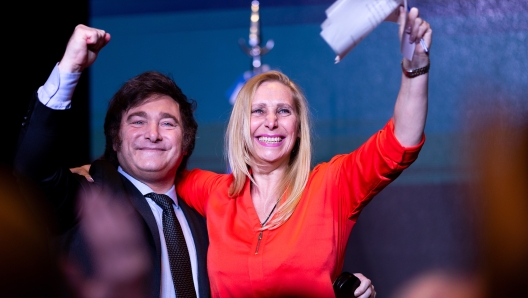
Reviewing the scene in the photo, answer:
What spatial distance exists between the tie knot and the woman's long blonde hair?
22cm

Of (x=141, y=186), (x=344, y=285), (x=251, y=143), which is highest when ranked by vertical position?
(x=251, y=143)

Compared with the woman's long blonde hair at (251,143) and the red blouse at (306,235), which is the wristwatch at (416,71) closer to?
the red blouse at (306,235)

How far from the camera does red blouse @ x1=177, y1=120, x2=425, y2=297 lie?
5.35 ft

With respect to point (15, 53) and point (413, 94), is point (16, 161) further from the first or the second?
point (15, 53)

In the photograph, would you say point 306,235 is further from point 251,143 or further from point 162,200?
point 162,200

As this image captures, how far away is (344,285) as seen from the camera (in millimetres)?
1654

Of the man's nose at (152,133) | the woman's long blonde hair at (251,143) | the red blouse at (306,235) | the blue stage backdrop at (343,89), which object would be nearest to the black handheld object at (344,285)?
the red blouse at (306,235)

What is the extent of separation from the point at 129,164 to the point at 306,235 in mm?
682

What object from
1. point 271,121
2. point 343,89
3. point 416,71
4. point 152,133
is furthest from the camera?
point 343,89

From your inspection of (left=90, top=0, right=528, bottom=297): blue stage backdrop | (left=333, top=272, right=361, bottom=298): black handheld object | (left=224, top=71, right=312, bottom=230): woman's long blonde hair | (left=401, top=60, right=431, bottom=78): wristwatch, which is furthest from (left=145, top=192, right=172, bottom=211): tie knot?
(left=90, top=0, right=528, bottom=297): blue stage backdrop

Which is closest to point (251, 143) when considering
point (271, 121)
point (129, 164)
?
point (271, 121)

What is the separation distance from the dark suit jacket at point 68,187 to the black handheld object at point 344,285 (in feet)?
1.38

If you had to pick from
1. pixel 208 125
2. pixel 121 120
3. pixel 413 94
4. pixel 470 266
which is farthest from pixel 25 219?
pixel 470 266

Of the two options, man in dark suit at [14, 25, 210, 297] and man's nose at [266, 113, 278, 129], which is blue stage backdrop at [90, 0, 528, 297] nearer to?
man in dark suit at [14, 25, 210, 297]
